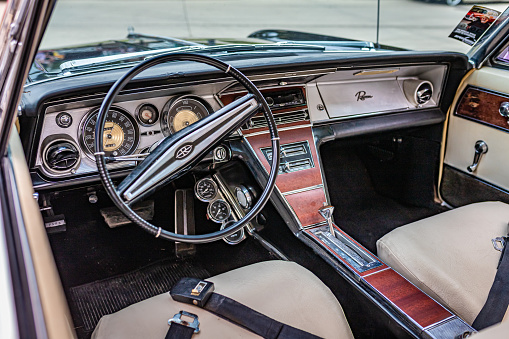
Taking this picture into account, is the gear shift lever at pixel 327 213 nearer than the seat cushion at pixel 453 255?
No

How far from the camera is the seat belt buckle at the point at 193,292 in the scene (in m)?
1.46

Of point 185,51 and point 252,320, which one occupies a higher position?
point 185,51

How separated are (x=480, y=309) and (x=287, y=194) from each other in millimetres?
945

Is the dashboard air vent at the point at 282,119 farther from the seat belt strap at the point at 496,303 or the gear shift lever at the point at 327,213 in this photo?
the seat belt strap at the point at 496,303

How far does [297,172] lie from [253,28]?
7.40 feet

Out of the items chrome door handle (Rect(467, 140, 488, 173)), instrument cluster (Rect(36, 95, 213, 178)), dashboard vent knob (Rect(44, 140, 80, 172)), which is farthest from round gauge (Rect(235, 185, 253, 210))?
chrome door handle (Rect(467, 140, 488, 173))

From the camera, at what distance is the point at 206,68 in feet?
6.25

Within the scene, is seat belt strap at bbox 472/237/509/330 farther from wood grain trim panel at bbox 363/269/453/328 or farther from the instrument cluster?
the instrument cluster

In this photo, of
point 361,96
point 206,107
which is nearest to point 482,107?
point 361,96

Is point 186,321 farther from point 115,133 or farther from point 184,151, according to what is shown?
point 115,133

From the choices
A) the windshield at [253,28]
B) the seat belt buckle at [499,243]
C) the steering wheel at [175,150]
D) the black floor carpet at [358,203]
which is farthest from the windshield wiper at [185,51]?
the seat belt buckle at [499,243]

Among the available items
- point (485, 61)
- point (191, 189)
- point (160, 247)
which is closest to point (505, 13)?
point (485, 61)

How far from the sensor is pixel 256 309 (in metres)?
1.46

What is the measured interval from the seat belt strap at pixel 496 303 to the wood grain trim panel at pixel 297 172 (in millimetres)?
905
